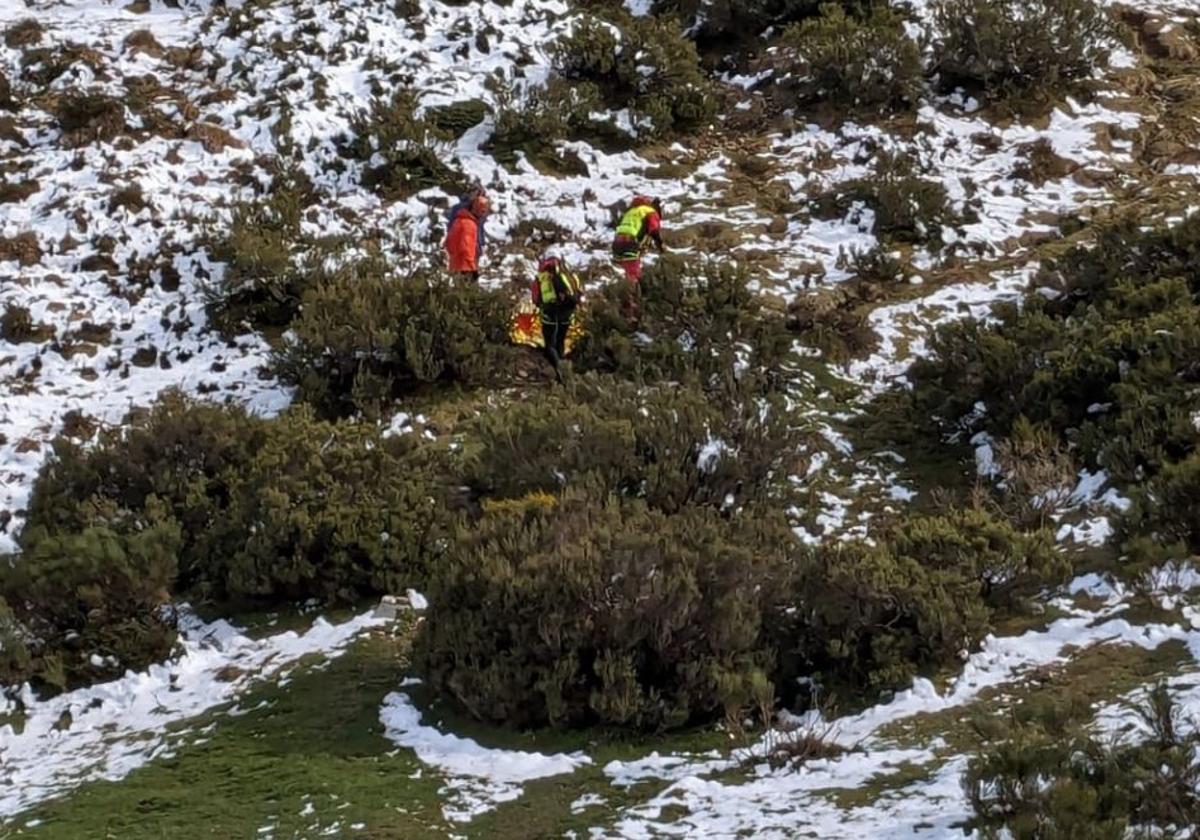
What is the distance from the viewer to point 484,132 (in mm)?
17859

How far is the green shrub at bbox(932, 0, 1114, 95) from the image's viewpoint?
18.1 metres

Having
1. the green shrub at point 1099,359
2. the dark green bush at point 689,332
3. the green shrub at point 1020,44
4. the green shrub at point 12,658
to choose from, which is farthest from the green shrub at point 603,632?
the green shrub at point 1020,44

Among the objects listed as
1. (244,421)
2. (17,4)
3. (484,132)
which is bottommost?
(244,421)

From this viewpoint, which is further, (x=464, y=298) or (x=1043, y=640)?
(x=464, y=298)

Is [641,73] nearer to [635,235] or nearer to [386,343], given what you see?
[635,235]

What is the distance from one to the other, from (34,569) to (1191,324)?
30.7 feet

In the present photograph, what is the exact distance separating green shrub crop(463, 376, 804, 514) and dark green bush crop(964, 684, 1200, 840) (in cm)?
425

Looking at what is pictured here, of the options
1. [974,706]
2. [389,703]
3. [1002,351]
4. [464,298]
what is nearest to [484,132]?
[464,298]

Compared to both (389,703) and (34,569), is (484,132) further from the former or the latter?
(389,703)

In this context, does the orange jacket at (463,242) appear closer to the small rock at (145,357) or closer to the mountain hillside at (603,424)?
the mountain hillside at (603,424)

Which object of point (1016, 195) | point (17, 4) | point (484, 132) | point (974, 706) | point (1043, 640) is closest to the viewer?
point (974, 706)

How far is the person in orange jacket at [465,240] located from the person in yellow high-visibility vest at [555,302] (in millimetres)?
1483

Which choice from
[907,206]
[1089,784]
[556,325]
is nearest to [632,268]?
[556,325]

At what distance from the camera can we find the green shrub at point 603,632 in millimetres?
7023
